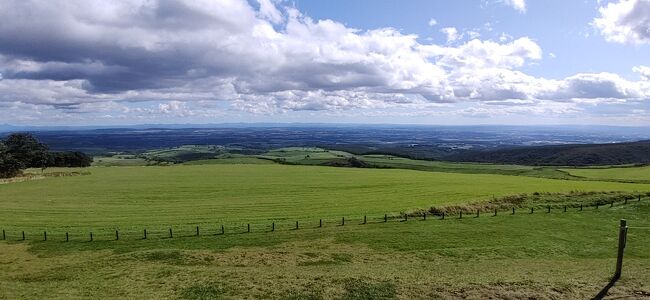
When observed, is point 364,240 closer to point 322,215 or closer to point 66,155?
point 322,215

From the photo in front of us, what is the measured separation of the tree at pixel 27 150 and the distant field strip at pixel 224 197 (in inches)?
1030

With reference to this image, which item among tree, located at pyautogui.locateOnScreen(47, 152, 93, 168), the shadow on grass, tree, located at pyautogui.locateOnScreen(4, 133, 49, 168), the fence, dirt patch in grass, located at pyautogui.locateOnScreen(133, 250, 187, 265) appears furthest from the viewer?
tree, located at pyautogui.locateOnScreen(47, 152, 93, 168)

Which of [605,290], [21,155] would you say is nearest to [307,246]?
[605,290]

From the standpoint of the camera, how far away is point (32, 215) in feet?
168

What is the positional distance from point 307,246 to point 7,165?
86.5m

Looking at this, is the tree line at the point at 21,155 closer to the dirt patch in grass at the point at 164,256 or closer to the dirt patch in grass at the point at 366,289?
the dirt patch in grass at the point at 164,256

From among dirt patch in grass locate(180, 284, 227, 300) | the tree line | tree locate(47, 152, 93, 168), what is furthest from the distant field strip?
tree locate(47, 152, 93, 168)

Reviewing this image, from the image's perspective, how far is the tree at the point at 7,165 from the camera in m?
93.0

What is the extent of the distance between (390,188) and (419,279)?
51.4m

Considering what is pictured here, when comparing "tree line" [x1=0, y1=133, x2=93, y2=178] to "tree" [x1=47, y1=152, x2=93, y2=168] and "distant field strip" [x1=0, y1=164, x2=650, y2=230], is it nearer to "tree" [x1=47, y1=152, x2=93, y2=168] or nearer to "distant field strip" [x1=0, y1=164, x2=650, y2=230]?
"tree" [x1=47, y1=152, x2=93, y2=168]

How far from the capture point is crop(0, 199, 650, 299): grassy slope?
19.5 metres

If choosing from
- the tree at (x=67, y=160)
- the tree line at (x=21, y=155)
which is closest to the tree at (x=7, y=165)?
the tree line at (x=21, y=155)

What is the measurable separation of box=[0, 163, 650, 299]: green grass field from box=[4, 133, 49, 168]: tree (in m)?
42.6

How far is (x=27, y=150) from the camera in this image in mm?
110812
